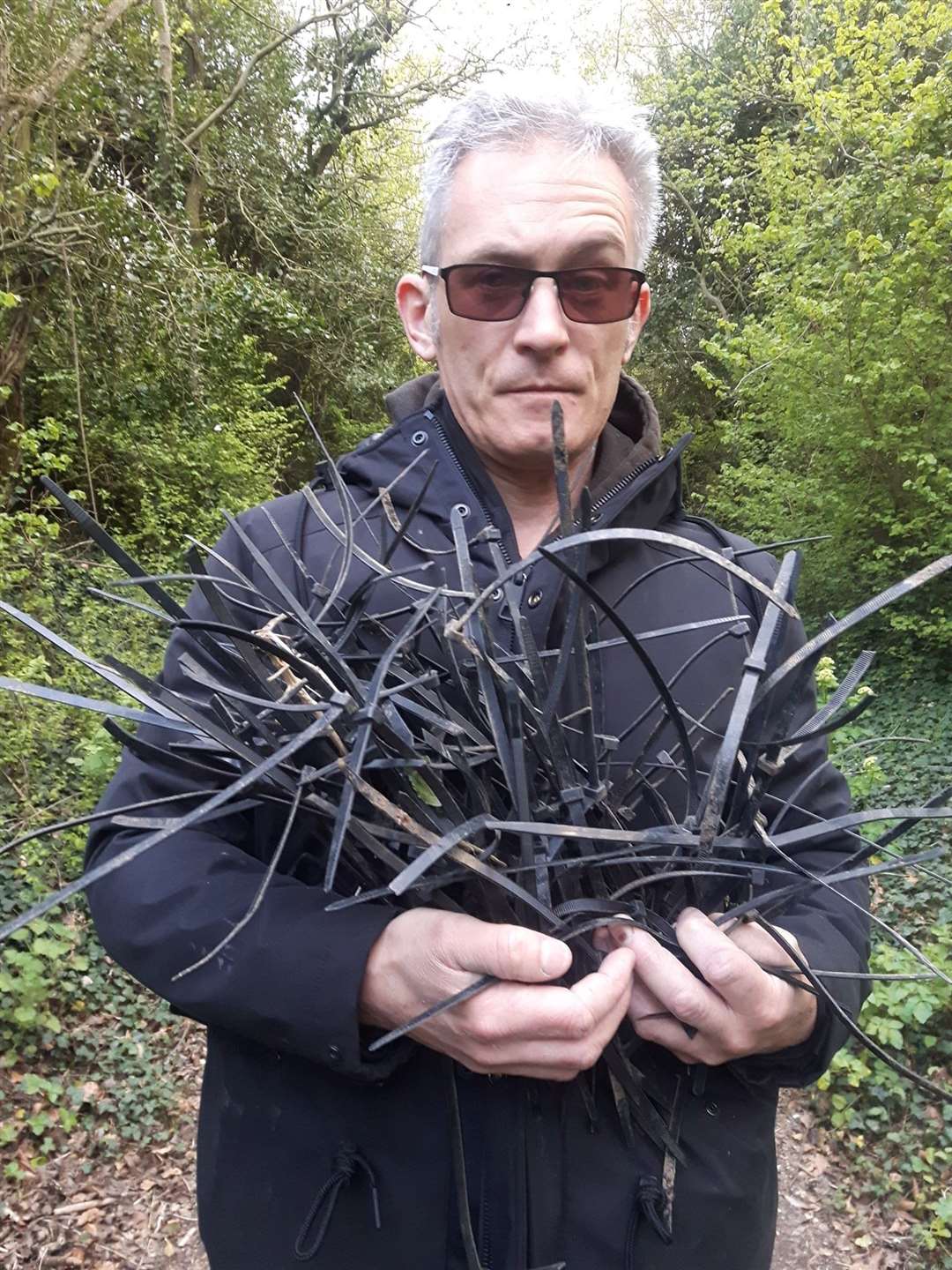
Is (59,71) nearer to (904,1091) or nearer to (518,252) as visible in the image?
(518,252)

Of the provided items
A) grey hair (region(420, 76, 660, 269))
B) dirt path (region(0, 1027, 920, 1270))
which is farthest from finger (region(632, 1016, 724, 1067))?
dirt path (region(0, 1027, 920, 1270))

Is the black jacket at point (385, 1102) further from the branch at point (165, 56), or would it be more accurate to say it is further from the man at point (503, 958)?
the branch at point (165, 56)

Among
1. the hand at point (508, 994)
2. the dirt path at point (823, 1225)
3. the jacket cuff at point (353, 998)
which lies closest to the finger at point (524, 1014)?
the hand at point (508, 994)

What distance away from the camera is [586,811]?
59cm

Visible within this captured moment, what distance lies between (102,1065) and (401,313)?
2.62m

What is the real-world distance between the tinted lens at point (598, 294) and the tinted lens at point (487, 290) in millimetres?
56

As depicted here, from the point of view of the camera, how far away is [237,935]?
0.83 metres

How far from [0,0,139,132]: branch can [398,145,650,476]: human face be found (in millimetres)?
3966

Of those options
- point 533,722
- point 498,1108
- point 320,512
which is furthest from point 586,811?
point 498,1108

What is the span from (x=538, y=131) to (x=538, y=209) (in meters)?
0.12

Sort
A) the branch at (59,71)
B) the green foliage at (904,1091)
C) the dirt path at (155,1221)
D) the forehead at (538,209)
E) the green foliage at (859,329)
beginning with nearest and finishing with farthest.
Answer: the forehead at (538,209)
the dirt path at (155,1221)
the green foliage at (904,1091)
the branch at (59,71)
the green foliage at (859,329)

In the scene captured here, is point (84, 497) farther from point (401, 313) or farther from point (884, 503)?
point (884, 503)

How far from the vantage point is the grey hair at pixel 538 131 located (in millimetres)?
1060

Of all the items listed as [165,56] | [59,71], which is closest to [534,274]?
[59,71]
